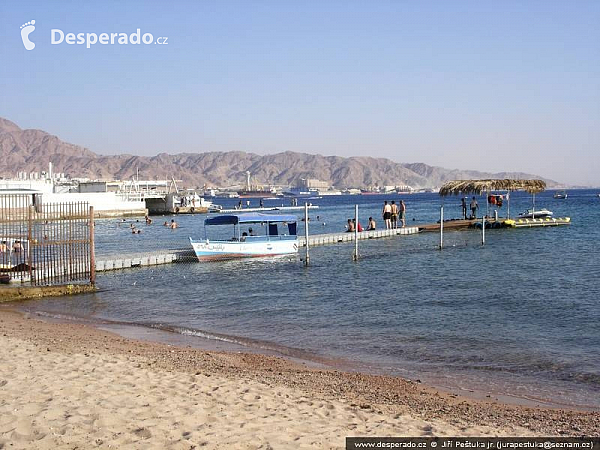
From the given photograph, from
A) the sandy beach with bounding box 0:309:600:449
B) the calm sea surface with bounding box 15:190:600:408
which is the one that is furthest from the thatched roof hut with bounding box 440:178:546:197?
the sandy beach with bounding box 0:309:600:449

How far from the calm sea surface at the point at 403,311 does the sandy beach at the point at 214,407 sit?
5.86ft

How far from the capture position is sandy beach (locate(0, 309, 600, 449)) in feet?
24.5

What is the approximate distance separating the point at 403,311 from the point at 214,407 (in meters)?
11.6

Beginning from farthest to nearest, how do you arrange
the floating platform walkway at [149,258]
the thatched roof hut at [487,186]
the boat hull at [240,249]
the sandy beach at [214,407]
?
the thatched roof hut at [487,186] → the boat hull at [240,249] → the floating platform walkway at [149,258] → the sandy beach at [214,407]

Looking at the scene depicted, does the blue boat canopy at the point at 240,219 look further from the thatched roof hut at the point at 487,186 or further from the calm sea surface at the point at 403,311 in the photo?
the thatched roof hut at the point at 487,186

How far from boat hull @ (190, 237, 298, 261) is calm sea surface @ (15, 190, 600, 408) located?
88 cm

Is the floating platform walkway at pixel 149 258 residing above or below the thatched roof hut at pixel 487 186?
below

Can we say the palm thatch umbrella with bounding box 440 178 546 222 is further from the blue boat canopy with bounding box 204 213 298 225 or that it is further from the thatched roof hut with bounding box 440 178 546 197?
the blue boat canopy with bounding box 204 213 298 225

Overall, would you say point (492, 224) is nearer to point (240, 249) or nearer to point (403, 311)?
point (240, 249)

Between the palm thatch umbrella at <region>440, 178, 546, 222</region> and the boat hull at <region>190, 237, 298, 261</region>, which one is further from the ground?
the palm thatch umbrella at <region>440, 178, 546, 222</region>

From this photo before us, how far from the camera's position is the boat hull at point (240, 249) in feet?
111

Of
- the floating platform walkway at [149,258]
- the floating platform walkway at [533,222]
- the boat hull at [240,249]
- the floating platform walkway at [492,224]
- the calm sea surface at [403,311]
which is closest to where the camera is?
the calm sea surface at [403,311]

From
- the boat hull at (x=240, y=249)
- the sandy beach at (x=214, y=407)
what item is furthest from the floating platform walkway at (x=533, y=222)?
the sandy beach at (x=214, y=407)

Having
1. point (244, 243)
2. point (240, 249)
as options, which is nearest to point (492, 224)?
point (244, 243)
